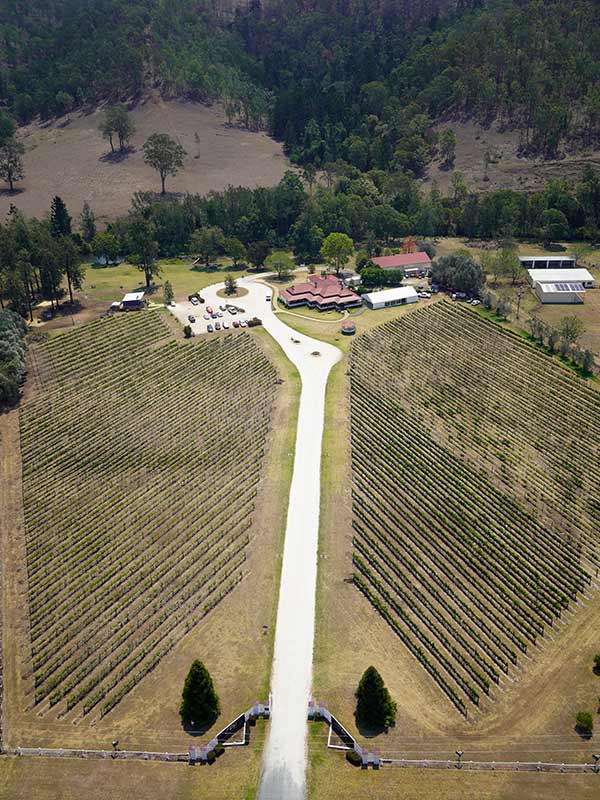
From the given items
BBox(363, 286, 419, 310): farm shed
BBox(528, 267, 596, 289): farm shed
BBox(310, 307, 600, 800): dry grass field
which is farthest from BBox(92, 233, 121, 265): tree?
BBox(310, 307, 600, 800): dry grass field

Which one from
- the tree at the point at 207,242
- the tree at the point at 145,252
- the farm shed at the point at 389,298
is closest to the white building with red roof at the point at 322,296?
the farm shed at the point at 389,298

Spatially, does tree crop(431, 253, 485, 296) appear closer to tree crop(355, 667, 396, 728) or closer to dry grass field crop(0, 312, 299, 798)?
dry grass field crop(0, 312, 299, 798)

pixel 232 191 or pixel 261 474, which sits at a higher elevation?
pixel 232 191

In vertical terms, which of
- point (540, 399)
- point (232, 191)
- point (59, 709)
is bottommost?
point (59, 709)

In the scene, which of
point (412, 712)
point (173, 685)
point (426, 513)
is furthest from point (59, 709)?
point (426, 513)

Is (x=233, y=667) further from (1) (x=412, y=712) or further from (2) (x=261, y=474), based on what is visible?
(2) (x=261, y=474)

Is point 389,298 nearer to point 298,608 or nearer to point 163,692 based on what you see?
point 298,608

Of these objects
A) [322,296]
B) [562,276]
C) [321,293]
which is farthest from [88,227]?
[562,276]
